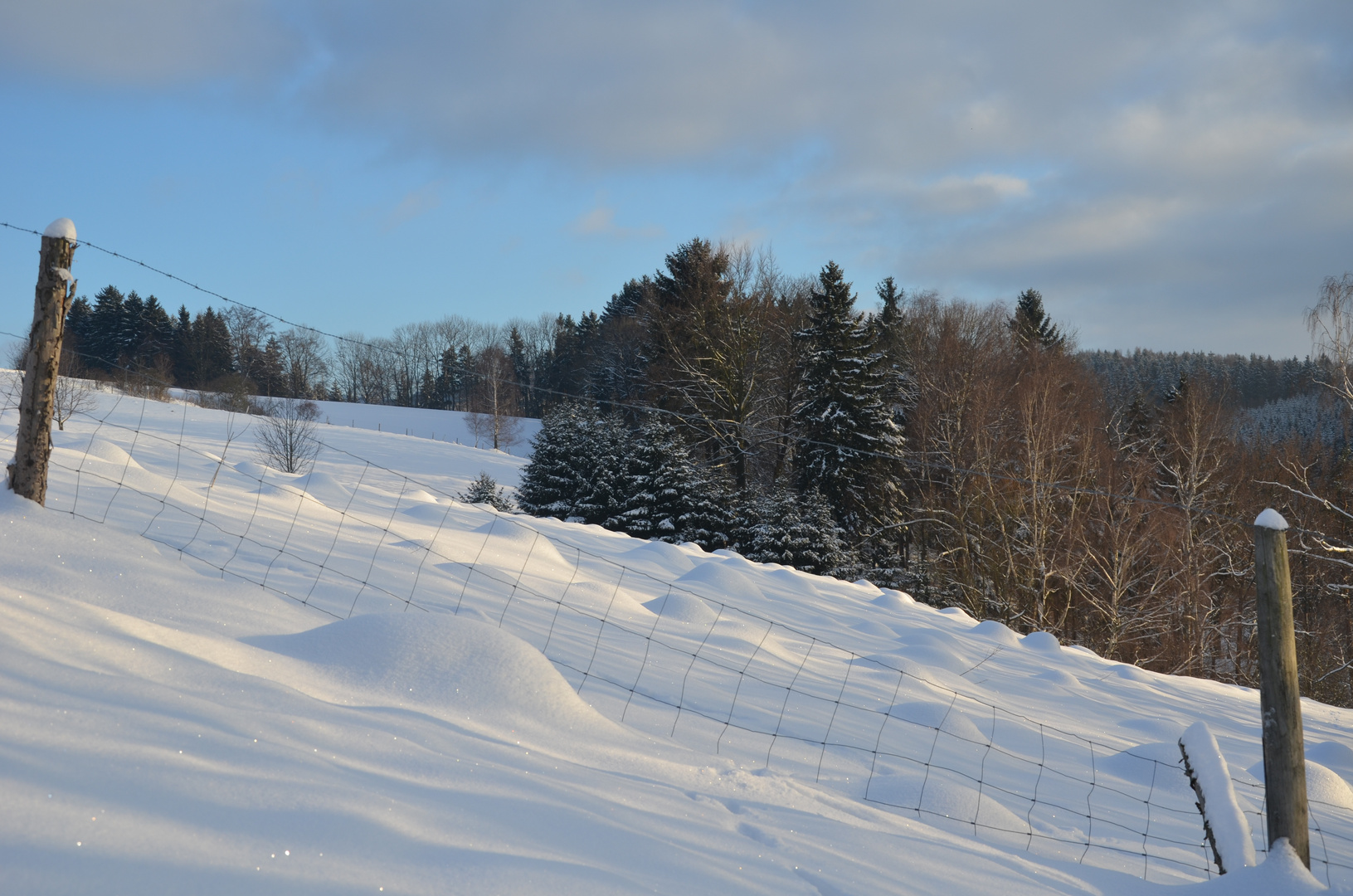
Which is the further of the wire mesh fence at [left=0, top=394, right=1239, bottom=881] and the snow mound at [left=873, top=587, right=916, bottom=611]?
the snow mound at [left=873, top=587, right=916, bottom=611]

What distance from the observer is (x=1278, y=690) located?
3404mm

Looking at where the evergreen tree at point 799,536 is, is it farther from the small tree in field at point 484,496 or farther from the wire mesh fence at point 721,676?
the wire mesh fence at point 721,676

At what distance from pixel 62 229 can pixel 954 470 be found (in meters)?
15.4

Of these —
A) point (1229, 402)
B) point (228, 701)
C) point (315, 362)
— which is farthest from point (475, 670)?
point (315, 362)

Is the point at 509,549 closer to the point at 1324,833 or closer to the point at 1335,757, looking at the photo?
the point at 1324,833

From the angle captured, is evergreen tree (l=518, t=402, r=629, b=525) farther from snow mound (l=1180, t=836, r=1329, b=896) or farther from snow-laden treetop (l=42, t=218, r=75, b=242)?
snow mound (l=1180, t=836, r=1329, b=896)

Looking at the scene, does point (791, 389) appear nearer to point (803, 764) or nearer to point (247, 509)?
point (247, 509)

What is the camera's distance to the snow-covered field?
2053 millimetres

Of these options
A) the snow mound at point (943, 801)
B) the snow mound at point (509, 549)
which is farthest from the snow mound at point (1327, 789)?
the snow mound at point (509, 549)

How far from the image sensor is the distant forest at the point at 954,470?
67.3 ft

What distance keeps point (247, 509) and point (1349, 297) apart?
19731 millimetres

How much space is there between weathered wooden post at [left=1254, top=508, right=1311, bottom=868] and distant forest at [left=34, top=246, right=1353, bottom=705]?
13.2 m

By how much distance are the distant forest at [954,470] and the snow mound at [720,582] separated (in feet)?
27.7

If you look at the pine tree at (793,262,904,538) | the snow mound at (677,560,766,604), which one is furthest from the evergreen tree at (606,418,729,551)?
the snow mound at (677,560,766,604)
